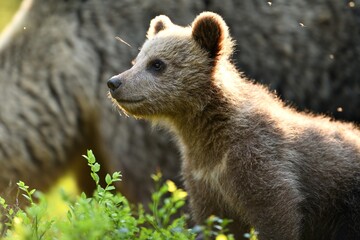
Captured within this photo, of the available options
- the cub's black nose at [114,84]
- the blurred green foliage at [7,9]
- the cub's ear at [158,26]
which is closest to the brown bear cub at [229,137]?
the cub's black nose at [114,84]

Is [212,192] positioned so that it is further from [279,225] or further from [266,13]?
[266,13]

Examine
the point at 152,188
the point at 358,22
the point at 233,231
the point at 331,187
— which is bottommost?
the point at 152,188

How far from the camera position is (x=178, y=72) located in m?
5.50

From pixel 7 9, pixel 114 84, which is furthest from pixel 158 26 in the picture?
pixel 7 9

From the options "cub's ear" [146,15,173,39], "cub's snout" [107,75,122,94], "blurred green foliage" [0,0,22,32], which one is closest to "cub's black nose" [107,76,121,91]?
"cub's snout" [107,75,122,94]

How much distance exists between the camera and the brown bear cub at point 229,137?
5262 millimetres

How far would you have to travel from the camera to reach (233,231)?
5.58 m

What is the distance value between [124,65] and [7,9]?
474 cm

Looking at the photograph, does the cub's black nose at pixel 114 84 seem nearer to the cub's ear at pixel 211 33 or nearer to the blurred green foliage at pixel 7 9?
the cub's ear at pixel 211 33

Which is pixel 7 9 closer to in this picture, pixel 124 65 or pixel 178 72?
pixel 124 65

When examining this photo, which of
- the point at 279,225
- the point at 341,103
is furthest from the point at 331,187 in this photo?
the point at 341,103

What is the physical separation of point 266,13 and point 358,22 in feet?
2.43

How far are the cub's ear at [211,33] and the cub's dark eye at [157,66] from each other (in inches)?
9.4

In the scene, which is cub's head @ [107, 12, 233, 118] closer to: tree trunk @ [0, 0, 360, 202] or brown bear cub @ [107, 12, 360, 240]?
brown bear cub @ [107, 12, 360, 240]
